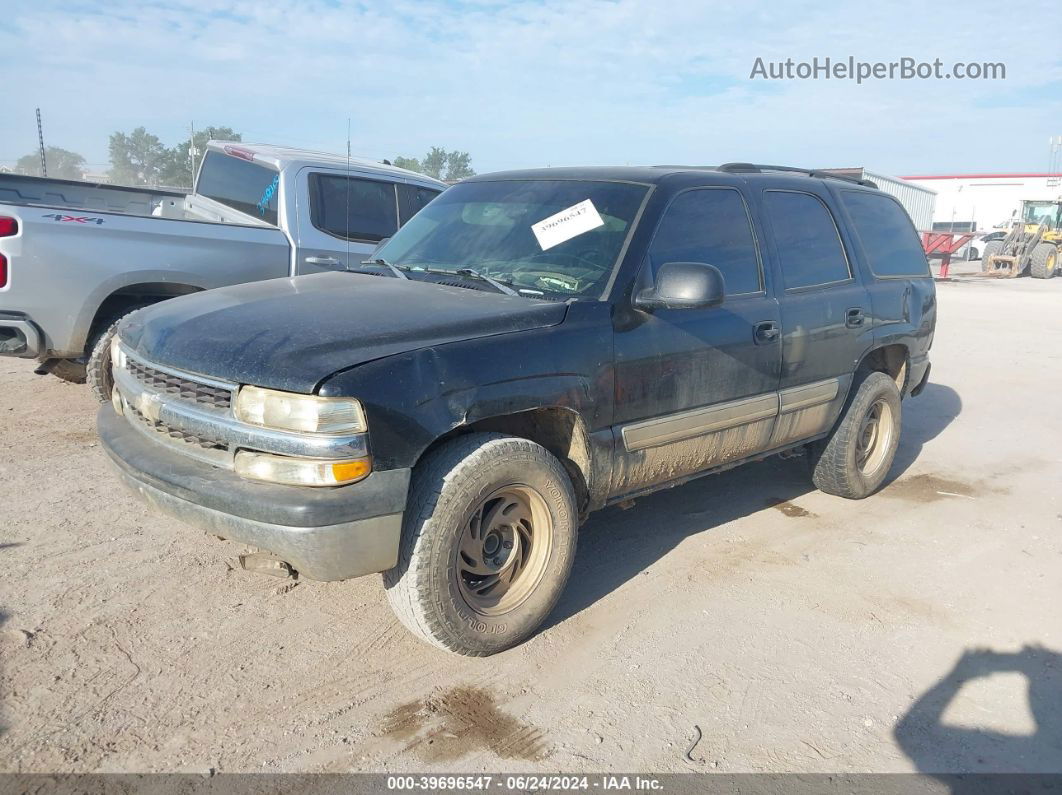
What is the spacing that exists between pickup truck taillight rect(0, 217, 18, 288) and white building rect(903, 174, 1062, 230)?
50735 mm

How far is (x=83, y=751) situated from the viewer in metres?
2.57

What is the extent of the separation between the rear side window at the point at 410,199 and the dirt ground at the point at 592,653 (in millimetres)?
3090

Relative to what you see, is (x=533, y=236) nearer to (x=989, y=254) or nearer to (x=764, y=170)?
(x=764, y=170)

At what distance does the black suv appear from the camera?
2742mm

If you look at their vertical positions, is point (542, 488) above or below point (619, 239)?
below

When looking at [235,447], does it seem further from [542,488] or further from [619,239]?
[619,239]

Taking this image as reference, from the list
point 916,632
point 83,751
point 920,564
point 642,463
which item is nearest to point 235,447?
point 83,751

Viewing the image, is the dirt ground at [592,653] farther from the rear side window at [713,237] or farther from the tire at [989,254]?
the tire at [989,254]

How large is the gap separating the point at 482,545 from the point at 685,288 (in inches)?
51.9

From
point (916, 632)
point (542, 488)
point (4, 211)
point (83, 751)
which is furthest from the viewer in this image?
point (4, 211)

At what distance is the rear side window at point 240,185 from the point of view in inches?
258

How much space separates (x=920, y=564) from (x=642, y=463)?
1.76 metres

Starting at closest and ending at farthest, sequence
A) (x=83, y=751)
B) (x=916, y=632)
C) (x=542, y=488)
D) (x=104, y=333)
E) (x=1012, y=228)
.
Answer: (x=83, y=751), (x=542, y=488), (x=916, y=632), (x=104, y=333), (x=1012, y=228)

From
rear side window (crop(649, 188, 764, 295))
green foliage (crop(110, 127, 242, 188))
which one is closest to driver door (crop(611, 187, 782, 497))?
rear side window (crop(649, 188, 764, 295))
